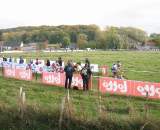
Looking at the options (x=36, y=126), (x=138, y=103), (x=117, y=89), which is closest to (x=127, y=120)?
(x=36, y=126)

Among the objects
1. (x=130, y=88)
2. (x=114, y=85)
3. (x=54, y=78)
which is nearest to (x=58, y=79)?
(x=54, y=78)

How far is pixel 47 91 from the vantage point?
23.5 meters

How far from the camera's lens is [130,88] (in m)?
21.5

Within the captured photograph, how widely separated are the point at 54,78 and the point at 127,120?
48.4ft

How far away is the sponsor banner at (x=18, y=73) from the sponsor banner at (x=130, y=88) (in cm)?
892

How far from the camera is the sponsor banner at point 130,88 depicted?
796 inches

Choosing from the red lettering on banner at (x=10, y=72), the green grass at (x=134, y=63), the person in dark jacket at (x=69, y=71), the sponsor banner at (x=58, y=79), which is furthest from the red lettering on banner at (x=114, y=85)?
the red lettering on banner at (x=10, y=72)

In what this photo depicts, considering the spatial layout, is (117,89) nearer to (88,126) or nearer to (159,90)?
(159,90)

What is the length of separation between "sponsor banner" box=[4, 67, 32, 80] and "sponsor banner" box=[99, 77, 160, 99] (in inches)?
351

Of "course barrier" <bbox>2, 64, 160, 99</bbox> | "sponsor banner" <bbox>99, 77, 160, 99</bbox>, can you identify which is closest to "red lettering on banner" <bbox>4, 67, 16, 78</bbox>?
"course barrier" <bbox>2, 64, 160, 99</bbox>

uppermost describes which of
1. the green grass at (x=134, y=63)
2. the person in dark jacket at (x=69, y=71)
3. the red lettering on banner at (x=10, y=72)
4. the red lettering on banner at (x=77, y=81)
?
the person in dark jacket at (x=69, y=71)

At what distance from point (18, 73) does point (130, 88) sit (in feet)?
42.0

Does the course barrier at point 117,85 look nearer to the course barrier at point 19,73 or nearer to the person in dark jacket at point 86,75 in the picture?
the person in dark jacket at point 86,75

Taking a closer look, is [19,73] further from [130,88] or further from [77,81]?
[130,88]
